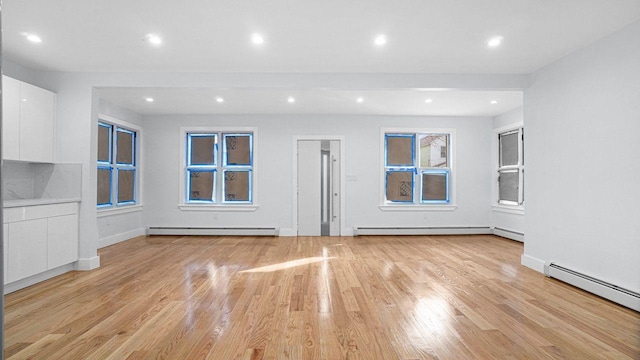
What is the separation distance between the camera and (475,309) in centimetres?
308

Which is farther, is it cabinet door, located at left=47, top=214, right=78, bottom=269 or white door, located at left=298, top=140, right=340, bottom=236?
white door, located at left=298, top=140, right=340, bottom=236

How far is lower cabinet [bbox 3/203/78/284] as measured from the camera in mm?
3510

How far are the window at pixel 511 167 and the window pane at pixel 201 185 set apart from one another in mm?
6094

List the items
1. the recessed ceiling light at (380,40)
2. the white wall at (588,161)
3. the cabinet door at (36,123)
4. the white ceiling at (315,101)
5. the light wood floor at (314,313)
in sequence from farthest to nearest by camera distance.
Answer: the white ceiling at (315,101)
the cabinet door at (36,123)
the recessed ceiling light at (380,40)
the white wall at (588,161)
the light wood floor at (314,313)

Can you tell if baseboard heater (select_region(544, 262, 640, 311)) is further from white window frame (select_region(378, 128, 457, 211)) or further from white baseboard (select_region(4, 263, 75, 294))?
white baseboard (select_region(4, 263, 75, 294))

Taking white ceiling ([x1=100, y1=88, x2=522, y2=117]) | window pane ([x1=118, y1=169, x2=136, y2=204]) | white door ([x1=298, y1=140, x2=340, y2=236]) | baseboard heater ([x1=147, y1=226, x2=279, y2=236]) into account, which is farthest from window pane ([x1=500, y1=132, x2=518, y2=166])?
window pane ([x1=118, y1=169, x2=136, y2=204])

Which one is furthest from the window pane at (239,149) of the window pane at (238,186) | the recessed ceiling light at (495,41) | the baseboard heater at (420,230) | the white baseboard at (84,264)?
the recessed ceiling light at (495,41)

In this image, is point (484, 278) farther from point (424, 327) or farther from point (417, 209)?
point (417, 209)

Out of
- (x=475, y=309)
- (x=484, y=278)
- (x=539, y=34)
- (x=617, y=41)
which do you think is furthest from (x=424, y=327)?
(x=617, y=41)

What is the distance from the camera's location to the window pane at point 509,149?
6.89 metres

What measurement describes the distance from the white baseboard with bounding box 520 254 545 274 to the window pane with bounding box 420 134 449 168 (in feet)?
10.5

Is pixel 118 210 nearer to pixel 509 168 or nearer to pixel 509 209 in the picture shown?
pixel 509 209

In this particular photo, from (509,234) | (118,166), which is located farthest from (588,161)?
(118,166)

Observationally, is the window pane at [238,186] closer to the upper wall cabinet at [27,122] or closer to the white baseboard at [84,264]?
the white baseboard at [84,264]
